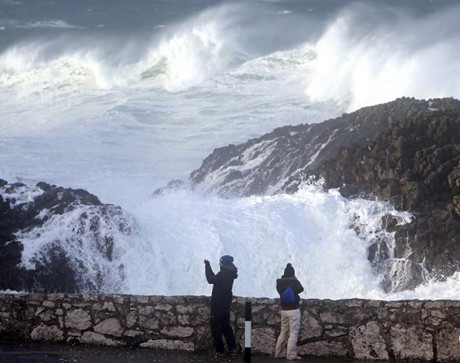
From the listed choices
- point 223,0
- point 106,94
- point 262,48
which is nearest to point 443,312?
point 106,94

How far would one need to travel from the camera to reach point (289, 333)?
38.9 feet

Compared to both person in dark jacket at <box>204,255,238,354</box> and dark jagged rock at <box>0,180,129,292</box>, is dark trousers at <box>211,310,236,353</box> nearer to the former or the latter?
person in dark jacket at <box>204,255,238,354</box>

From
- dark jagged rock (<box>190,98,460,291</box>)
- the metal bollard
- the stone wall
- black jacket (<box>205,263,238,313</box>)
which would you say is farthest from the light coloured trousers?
dark jagged rock (<box>190,98,460,291</box>)

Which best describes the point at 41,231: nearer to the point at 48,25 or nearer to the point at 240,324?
the point at 240,324

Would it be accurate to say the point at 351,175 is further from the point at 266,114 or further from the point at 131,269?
the point at 266,114

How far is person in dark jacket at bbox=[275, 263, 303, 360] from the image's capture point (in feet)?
38.5

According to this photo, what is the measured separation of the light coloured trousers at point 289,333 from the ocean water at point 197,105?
1053cm

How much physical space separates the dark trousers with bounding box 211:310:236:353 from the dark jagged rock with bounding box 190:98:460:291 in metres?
11.2

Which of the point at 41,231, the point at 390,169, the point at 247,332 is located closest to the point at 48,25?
the point at 390,169

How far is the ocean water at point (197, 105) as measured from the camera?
935 inches

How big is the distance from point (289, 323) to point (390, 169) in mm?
14487

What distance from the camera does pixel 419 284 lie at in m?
22.5

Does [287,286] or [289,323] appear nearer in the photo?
[289,323]

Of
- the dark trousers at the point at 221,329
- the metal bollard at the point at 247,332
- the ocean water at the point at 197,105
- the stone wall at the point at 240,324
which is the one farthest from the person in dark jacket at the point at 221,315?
the ocean water at the point at 197,105
